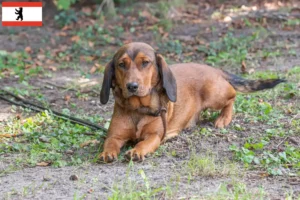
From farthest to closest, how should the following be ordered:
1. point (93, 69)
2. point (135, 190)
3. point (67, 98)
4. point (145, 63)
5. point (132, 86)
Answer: point (93, 69), point (67, 98), point (145, 63), point (132, 86), point (135, 190)

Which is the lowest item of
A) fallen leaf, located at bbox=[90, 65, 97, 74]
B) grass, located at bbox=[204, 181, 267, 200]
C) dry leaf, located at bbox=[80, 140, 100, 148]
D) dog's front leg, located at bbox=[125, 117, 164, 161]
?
fallen leaf, located at bbox=[90, 65, 97, 74]

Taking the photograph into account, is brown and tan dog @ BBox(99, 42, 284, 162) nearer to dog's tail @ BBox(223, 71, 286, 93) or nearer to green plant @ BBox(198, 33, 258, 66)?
dog's tail @ BBox(223, 71, 286, 93)

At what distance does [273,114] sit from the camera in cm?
718

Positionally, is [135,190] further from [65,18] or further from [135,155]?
[65,18]

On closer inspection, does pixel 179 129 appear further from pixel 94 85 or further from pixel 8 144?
pixel 94 85

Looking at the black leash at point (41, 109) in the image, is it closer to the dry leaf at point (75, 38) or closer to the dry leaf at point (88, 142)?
the dry leaf at point (88, 142)

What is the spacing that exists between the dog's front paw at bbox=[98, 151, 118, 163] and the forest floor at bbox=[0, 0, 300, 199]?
0.19 ft

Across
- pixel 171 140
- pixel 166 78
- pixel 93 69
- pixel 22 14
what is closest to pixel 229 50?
pixel 93 69

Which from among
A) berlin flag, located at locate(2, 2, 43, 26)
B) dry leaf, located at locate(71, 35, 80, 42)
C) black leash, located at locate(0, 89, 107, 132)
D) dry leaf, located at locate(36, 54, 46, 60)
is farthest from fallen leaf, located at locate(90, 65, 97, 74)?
berlin flag, located at locate(2, 2, 43, 26)

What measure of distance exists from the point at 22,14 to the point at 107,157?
641 centimetres

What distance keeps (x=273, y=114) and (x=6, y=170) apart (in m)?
3.10

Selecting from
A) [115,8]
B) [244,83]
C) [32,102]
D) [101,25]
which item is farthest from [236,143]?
[115,8]

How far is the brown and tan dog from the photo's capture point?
19.4 ft

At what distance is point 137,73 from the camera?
5.90 meters
